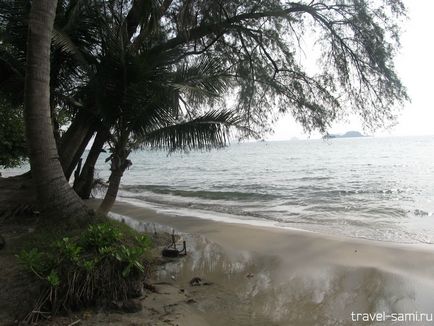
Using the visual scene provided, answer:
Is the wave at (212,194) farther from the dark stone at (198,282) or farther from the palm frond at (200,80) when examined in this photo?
the dark stone at (198,282)

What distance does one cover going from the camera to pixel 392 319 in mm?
4199

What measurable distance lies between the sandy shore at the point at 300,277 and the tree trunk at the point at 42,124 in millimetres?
1874

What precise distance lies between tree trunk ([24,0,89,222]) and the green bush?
95cm

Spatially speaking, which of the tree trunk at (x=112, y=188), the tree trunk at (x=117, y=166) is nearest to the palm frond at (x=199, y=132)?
the tree trunk at (x=117, y=166)

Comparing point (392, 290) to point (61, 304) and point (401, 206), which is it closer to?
point (61, 304)

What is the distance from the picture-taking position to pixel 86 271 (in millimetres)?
3984

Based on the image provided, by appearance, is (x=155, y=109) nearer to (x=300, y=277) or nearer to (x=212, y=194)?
(x=300, y=277)

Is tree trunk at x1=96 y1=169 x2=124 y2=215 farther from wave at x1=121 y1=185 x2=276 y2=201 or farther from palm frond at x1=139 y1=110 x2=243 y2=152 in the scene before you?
wave at x1=121 y1=185 x2=276 y2=201

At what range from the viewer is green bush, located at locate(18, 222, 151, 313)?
3902 mm

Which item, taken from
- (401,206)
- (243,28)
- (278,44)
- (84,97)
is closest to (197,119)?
(84,97)

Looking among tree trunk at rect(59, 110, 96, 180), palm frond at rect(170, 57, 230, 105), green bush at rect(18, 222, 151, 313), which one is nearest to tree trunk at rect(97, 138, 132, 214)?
palm frond at rect(170, 57, 230, 105)

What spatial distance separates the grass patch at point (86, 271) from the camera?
3.87 meters

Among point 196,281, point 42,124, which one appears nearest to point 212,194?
point 196,281

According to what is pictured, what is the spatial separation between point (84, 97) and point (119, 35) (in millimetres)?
1776
